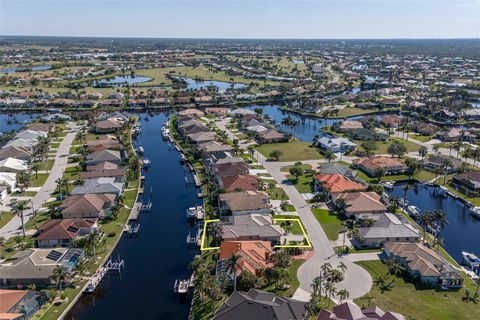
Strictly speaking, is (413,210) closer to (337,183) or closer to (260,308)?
(337,183)

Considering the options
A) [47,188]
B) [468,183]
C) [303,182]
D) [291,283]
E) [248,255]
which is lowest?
[291,283]

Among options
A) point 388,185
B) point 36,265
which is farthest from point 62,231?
point 388,185

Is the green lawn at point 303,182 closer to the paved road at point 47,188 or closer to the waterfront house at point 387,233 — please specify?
the waterfront house at point 387,233

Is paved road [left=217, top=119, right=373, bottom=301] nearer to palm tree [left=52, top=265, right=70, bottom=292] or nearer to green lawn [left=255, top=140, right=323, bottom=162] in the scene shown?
green lawn [left=255, top=140, right=323, bottom=162]

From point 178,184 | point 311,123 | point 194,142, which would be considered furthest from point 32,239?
point 311,123

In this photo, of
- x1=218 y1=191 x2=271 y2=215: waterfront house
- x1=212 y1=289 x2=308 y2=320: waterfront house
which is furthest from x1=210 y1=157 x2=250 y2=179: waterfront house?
x1=212 y1=289 x2=308 y2=320: waterfront house

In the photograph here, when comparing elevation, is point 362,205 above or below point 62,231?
above

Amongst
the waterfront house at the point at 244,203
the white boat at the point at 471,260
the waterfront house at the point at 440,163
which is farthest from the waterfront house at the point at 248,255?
the waterfront house at the point at 440,163
